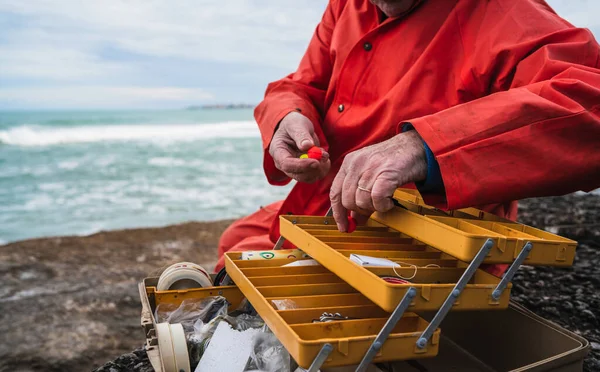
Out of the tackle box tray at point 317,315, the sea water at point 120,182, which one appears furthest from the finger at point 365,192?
the sea water at point 120,182

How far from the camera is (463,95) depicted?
1.98m

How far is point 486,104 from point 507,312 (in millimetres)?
709

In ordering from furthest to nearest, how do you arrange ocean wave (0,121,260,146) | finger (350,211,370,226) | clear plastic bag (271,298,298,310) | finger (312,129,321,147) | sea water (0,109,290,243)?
1. ocean wave (0,121,260,146)
2. sea water (0,109,290,243)
3. finger (312,129,321,147)
4. finger (350,211,370,226)
5. clear plastic bag (271,298,298,310)

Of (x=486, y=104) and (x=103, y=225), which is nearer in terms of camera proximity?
(x=486, y=104)

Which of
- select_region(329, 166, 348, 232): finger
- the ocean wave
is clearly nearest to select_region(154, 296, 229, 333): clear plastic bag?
select_region(329, 166, 348, 232): finger

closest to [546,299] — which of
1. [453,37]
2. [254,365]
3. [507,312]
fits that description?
[507,312]

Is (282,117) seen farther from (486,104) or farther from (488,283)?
(488,283)

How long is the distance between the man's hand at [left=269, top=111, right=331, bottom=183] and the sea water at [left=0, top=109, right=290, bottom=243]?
24.7ft

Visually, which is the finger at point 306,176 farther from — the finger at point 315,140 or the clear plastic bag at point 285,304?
the clear plastic bag at point 285,304

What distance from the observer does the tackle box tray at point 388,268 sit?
1.23 m

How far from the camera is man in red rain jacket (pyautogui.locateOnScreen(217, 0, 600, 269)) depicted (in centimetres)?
151

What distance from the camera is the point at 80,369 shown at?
10.7 ft

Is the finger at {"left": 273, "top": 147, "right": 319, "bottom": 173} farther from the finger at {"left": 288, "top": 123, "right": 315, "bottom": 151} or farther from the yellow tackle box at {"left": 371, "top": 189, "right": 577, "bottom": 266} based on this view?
the yellow tackle box at {"left": 371, "top": 189, "right": 577, "bottom": 266}

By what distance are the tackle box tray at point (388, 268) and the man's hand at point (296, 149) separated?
0.19 m
